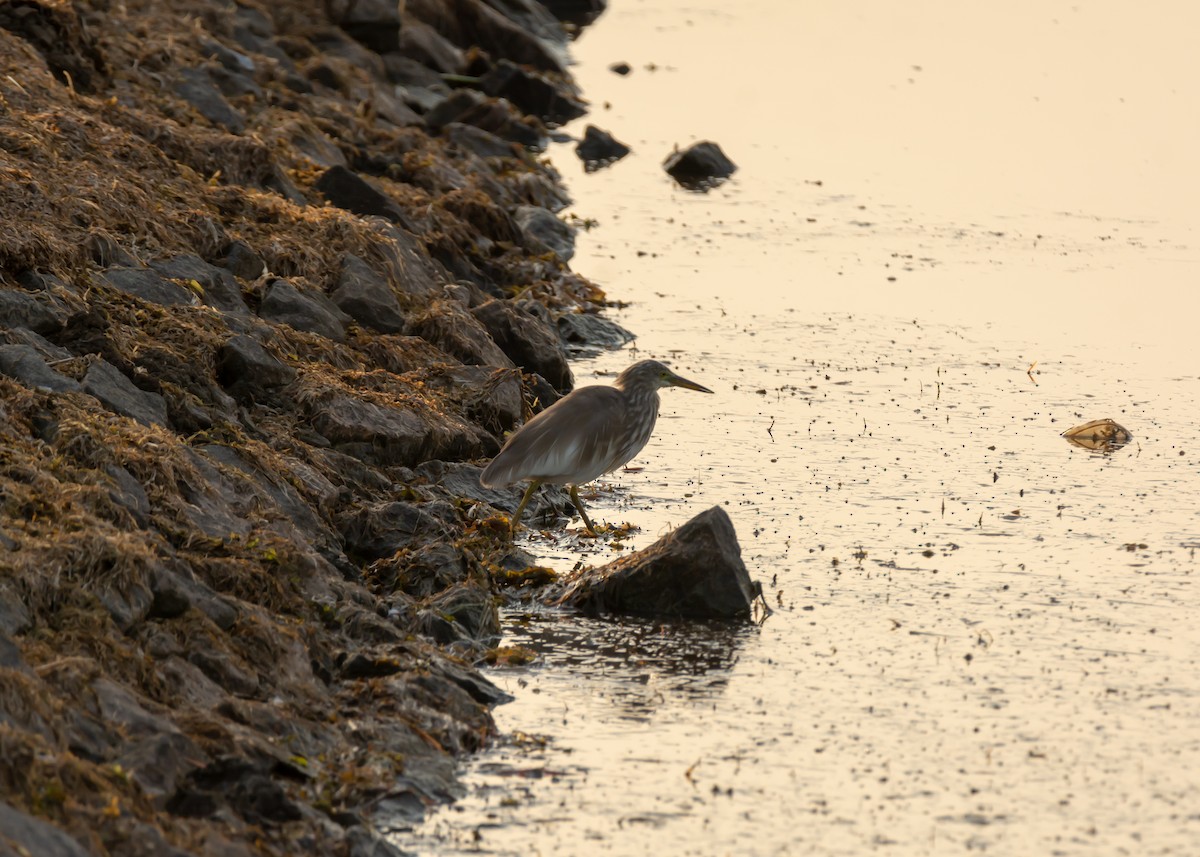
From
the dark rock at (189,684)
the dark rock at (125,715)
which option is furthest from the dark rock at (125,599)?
the dark rock at (125,715)

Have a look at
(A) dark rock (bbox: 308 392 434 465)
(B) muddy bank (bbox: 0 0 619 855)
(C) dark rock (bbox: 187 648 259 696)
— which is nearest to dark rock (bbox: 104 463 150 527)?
(B) muddy bank (bbox: 0 0 619 855)

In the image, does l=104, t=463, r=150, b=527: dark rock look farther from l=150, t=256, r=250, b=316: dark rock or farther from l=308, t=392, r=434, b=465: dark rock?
l=150, t=256, r=250, b=316: dark rock

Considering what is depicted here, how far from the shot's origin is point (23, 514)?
8.54 meters

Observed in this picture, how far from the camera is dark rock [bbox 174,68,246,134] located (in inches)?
669

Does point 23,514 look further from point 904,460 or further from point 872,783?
point 904,460

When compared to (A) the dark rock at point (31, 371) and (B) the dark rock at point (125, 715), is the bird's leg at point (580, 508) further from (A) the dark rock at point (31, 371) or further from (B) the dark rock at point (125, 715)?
(B) the dark rock at point (125, 715)

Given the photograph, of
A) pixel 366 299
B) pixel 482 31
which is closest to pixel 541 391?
pixel 366 299

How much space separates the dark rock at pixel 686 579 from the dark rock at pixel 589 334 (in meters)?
5.85

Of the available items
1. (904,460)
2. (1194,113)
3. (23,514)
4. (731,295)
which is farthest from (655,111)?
(23,514)

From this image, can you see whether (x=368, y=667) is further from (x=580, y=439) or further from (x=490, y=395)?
(x=490, y=395)

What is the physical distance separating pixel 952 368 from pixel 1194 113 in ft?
40.8

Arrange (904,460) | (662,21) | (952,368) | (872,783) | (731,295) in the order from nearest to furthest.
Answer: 1. (872,783)
2. (904,460)
3. (952,368)
4. (731,295)
5. (662,21)

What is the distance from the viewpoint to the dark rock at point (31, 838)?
6020mm

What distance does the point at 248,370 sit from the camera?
37.7ft
